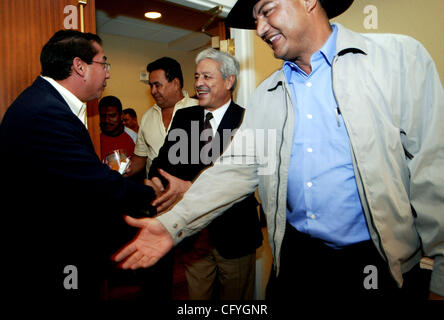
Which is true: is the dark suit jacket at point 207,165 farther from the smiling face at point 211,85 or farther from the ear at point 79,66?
the ear at point 79,66

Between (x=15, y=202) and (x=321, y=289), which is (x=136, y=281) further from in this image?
(x=321, y=289)

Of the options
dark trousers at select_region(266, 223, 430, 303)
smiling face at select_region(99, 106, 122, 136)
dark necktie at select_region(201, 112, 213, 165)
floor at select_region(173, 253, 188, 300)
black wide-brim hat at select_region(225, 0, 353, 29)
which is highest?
black wide-brim hat at select_region(225, 0, 353, 29)

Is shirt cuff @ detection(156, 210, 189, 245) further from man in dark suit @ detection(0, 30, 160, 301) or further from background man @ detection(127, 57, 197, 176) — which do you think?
background man @ detection(127, 57, 197, 176)

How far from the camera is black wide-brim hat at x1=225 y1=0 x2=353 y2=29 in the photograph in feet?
4.68

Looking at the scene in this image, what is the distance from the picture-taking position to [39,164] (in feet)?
4.75

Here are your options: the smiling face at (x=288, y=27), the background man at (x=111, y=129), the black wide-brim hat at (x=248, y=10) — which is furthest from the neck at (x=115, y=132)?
the smiling face at (x=288, y=27)

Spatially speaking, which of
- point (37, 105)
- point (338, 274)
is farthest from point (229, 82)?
point (338, 274)

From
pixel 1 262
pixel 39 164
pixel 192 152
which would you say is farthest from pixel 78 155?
pixel 192 152

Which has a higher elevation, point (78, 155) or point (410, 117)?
point (410, 117)

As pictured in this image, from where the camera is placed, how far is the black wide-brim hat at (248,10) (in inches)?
56.2

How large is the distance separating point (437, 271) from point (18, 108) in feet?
6.41

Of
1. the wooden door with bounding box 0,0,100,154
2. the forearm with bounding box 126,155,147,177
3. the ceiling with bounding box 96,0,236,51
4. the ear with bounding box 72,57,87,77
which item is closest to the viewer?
the wooden door with bounding box 0,0,100,154

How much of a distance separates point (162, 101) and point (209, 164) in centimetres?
117

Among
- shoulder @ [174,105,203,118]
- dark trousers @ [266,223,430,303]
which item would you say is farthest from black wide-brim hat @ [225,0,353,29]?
dark trousers @ [266,223,430,303]
